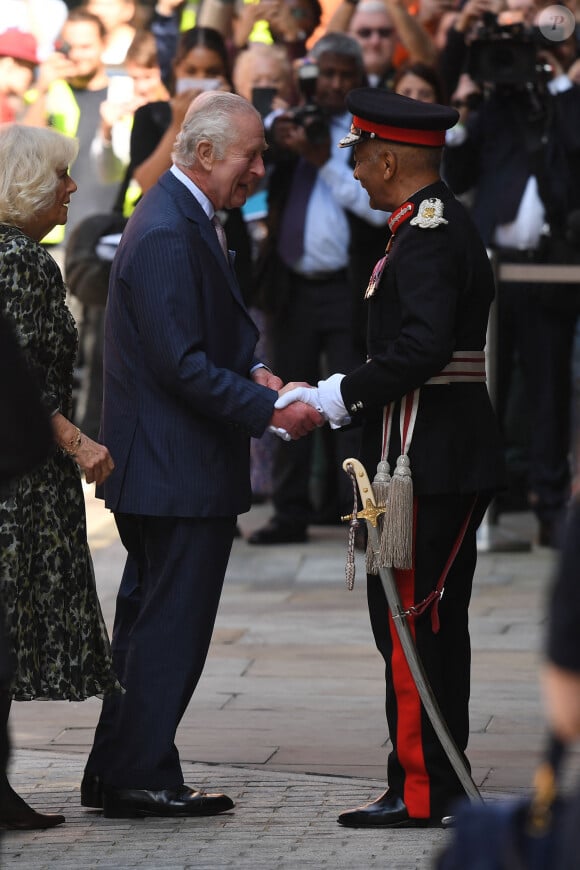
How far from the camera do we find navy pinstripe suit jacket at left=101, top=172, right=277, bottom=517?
435 centimetres

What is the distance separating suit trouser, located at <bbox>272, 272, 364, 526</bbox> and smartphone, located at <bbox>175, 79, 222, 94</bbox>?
3.14ft

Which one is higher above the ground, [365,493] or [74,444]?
[74,444]

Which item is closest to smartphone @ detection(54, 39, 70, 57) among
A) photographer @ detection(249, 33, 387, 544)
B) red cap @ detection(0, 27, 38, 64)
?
red cap @ detection(0, 27, 38, 64)

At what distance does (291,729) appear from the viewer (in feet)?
18.0

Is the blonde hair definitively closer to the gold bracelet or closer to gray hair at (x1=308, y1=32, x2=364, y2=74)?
the gold bracelet

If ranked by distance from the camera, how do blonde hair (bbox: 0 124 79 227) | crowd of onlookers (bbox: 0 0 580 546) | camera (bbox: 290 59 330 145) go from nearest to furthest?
blonde hair (bbox: 0 124 79 227) → camera (bbox: 290 59 330 145) → crowd of onlookers (bbox: 0 0 580 546)

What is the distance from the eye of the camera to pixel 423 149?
173 inches

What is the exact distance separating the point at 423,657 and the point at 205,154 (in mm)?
1336

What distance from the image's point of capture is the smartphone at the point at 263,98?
831 cm

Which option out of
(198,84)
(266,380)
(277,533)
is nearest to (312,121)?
(198,84)

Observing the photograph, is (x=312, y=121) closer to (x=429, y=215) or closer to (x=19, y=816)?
(x=429, y=215)

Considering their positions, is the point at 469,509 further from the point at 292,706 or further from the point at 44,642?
the point at 292,706

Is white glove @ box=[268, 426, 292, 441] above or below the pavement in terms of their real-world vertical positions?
above

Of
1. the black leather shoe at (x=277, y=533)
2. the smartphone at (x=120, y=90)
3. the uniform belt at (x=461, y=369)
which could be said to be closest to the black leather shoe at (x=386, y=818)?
the uniform belt at (x=461, y=369)
